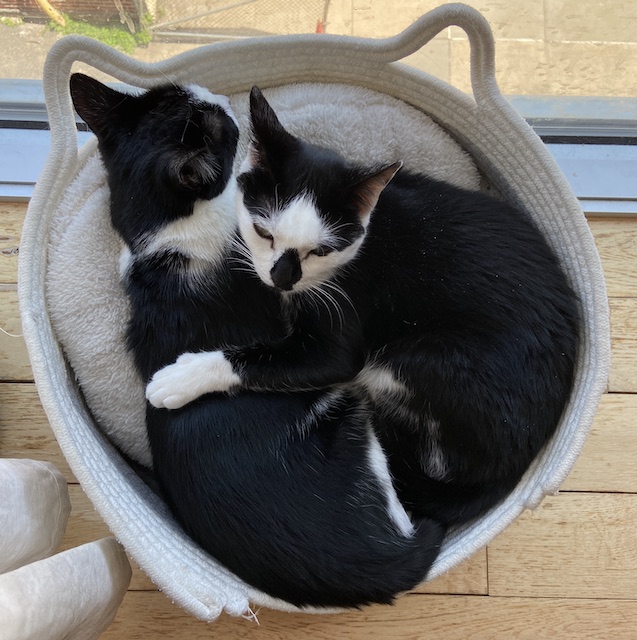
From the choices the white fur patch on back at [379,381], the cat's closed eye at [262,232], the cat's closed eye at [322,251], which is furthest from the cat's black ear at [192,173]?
the white fur patch on back at [379,381]

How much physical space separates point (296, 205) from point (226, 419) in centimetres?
39

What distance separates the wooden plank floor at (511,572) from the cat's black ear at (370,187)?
2.77 ft

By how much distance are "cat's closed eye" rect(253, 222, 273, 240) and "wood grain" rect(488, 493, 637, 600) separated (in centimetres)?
88

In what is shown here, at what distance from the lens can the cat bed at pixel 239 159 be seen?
112 cm

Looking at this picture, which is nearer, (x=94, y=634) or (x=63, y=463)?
(x=94, y=634)

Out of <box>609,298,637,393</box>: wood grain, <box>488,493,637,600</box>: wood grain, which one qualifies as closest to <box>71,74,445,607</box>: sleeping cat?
<box>488,493,637,600</box>: wood grain

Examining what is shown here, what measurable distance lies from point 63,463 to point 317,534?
690 mm

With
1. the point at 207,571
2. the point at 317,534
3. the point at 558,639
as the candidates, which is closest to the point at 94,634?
the point at 207,571

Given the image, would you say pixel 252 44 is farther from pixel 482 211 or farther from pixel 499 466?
pixel 499 466

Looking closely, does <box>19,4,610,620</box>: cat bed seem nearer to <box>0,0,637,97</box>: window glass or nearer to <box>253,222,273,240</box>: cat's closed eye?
<box>0,0,637,97</box>: window glass

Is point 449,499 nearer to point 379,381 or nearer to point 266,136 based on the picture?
point 379,381

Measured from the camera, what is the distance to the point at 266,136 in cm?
103

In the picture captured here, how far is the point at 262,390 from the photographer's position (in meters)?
1.17

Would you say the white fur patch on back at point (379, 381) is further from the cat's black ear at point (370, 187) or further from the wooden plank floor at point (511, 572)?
the wooden plank floor at point (511, 572)
